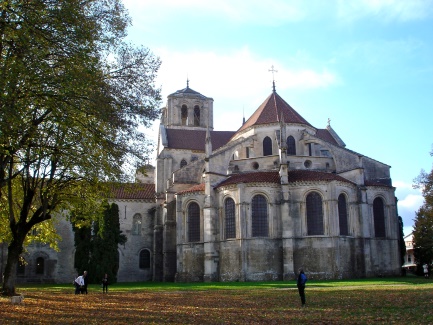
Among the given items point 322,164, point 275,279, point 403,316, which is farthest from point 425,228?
point 403,316

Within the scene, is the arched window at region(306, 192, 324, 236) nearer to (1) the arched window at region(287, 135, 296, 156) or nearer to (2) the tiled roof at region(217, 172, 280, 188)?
(2) the tiled roof at region(217, 172, 280, 188)

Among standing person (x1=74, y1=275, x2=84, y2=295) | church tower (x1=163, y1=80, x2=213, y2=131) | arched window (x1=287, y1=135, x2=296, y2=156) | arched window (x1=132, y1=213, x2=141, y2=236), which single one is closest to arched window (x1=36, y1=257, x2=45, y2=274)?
arched window (x1=132, y1=213, x2=141, y2=236)

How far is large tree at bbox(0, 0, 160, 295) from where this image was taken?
589 inches

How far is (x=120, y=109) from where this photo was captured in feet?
60.4

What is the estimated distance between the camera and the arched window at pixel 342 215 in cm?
3847

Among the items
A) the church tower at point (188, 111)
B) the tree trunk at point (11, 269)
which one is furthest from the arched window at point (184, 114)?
the tree trunk at point (11, 269)

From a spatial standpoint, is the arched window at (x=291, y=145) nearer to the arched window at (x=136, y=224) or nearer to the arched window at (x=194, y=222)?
the arched window at (x=194, y=222)

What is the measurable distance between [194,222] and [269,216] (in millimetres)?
6866

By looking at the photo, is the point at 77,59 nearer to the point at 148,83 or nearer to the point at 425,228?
the point at 148,83

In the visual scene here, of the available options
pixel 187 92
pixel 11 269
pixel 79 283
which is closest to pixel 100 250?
pixel 79 283

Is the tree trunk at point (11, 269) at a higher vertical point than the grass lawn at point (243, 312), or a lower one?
higher

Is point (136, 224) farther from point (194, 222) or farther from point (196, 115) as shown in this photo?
point (196, 115)

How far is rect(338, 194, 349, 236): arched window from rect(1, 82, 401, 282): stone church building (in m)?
0.08

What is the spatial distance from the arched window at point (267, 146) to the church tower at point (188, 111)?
17559 millimetres
